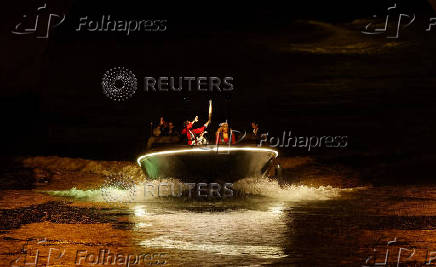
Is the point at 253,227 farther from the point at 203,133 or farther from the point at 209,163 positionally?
the point at 203,133

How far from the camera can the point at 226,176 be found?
14125 mm

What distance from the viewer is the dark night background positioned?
80.9ft

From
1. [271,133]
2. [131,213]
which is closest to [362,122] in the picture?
[271,133]

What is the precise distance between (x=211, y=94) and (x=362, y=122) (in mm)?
8157

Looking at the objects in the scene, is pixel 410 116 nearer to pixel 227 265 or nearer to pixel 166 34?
pixel 166 34

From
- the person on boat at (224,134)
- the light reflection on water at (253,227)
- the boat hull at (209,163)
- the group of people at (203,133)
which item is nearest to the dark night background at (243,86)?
the group of people at (203,133)

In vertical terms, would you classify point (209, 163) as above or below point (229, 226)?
above

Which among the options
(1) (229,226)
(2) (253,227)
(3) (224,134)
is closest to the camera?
(2) (253,227)

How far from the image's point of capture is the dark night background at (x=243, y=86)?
80.9ft

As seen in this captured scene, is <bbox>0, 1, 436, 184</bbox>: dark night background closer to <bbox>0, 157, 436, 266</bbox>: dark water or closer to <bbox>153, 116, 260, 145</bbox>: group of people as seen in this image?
<bbox>153, 116, 260, 145</bbox>: group of people

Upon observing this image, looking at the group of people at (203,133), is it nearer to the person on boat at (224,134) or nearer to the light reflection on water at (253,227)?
the person on boat at (224,134)

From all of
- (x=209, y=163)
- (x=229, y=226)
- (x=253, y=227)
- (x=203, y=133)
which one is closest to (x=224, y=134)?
(x=203, y=133)

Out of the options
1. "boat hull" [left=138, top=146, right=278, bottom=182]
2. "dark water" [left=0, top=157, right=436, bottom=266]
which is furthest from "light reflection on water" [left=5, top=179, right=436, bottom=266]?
"boat hull" [left=138, top=146, right=278, bottom=182]

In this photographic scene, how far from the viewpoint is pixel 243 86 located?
30.8 metres
